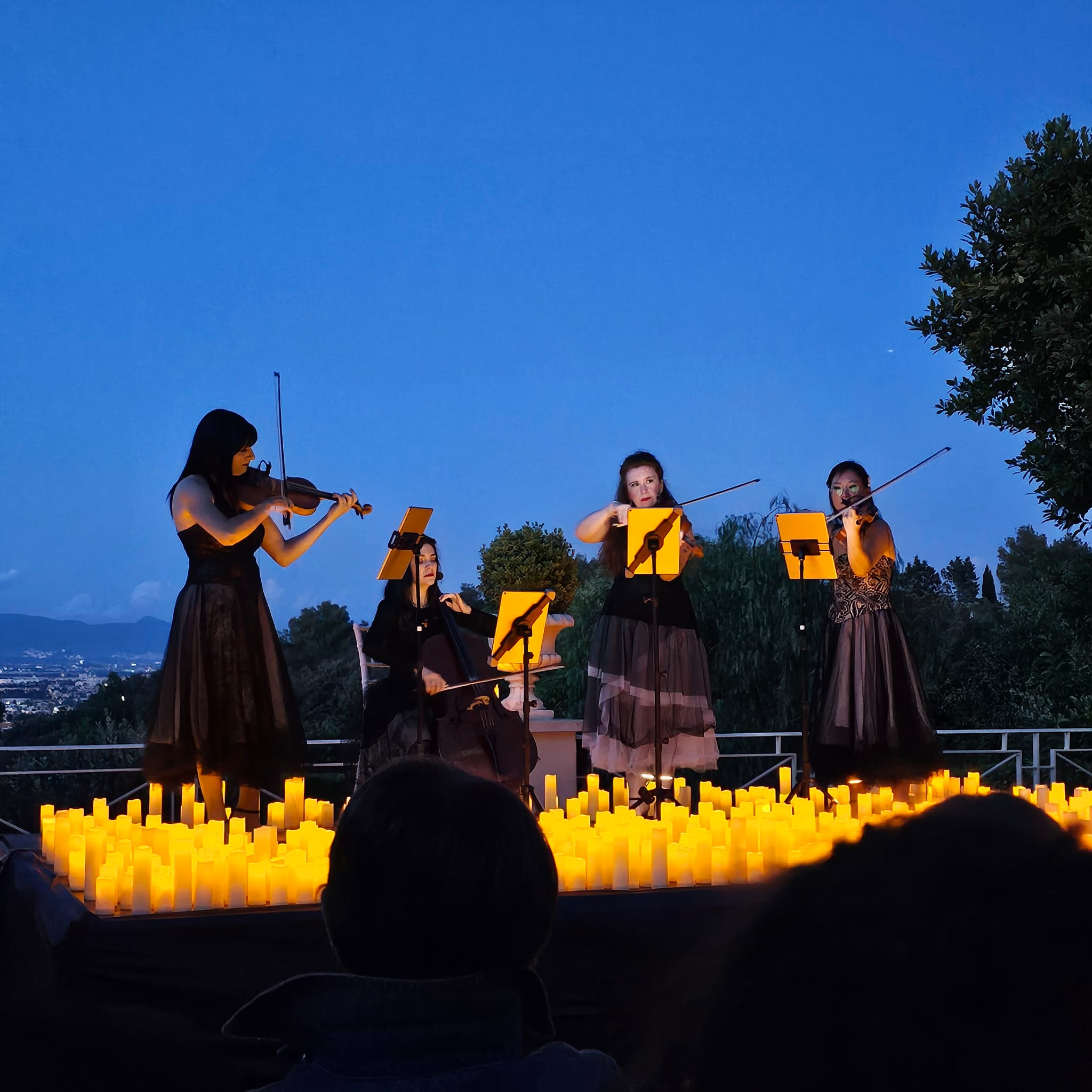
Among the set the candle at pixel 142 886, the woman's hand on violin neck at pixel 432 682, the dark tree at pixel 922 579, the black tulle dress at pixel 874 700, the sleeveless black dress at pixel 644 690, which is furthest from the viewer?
the dark tree at pixel 922 579

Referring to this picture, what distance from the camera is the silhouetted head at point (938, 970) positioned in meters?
0.73

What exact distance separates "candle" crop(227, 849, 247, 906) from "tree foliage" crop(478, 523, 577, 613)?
4.53 m

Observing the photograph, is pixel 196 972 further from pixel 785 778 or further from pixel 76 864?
pixel 785 778

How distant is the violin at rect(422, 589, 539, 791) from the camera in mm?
4426

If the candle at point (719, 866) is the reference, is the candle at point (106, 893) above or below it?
above

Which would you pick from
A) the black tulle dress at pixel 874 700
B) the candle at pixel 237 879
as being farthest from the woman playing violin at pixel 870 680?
the candle at pixel 237 879

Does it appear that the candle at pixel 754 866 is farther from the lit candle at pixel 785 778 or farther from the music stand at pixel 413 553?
the lit candle at pixel 785 778

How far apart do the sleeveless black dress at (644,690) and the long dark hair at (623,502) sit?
15 centimetres

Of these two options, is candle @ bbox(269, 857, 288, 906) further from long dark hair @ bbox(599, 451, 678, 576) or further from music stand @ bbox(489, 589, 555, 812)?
long dark hair @ bbox(599, 451, 678, 576)

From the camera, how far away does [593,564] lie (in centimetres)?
1603

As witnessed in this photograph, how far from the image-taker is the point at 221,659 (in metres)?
3.80

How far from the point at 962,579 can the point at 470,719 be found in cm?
1483

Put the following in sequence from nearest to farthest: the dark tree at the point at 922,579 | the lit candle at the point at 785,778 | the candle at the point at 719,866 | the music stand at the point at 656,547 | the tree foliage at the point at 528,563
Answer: the candle at the point at 719,866 < the music stand at the point at 656,547 < the lit candle at the point at 785,778 < the tree foliage at the point at 528,563 < the dark tree at the point at 922,579

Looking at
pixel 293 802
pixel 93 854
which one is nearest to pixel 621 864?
pixel 293 802
